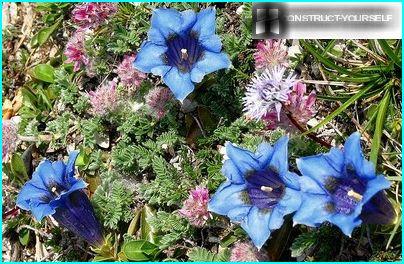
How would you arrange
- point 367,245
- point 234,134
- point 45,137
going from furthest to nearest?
point 45,137, point 234,134, point 367,245

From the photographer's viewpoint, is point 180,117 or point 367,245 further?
point 180,117

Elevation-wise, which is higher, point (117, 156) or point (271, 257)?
point (117, 156)

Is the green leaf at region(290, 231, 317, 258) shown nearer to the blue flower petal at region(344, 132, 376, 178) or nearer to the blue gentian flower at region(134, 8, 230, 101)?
the blue flower petal at region(344, 132, 376, 178)

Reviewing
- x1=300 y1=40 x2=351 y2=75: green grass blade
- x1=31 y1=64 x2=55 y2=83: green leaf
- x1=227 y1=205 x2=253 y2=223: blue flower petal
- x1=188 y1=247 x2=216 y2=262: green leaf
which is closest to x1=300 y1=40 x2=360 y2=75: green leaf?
x1=300 y1=40 x2=351 y2=75: green grass blade

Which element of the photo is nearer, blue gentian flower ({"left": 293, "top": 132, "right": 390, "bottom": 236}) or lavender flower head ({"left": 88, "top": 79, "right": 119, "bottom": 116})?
blue gentian flower ({"left": 293, "top": 132, "right": 390, "bottom": 236})

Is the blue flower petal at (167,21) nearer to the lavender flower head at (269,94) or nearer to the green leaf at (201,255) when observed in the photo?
the lavender flower head at (269,94)

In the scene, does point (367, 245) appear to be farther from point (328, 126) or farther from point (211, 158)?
point (211, 158)

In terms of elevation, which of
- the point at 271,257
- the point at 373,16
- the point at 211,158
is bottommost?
the point at 271,257

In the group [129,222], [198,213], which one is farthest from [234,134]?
[129,222]
